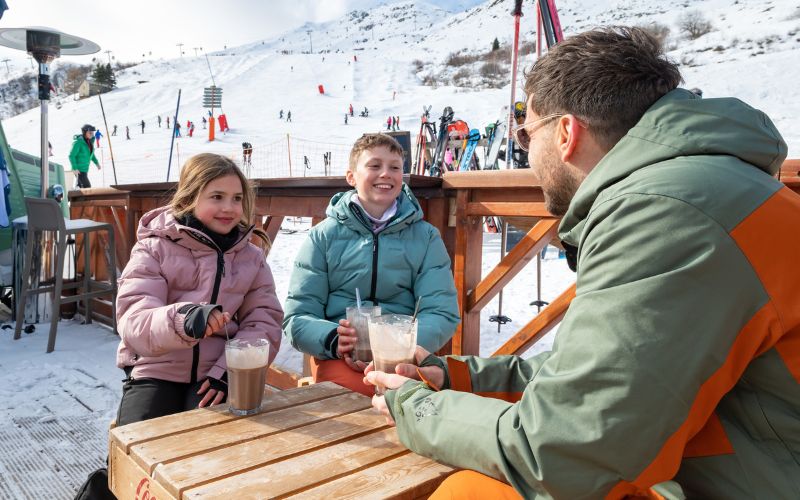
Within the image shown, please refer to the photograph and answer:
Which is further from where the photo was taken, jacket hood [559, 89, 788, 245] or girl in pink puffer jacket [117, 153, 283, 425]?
girl in pink puffer jacket [117, 153, 283, 425]

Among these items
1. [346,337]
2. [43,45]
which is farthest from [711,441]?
[43,45]

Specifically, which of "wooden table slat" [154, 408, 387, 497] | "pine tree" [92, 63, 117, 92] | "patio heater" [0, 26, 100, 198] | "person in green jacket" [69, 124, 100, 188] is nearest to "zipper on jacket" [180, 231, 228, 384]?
"wooden table slat" [154, 408, 387, 497]

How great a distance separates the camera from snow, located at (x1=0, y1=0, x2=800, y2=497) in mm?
3877

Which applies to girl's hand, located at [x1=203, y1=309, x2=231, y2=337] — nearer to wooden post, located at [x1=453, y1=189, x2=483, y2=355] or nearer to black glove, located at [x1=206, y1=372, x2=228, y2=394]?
black glove, located at [x1=206, y1=372, x2=228, y2=394]

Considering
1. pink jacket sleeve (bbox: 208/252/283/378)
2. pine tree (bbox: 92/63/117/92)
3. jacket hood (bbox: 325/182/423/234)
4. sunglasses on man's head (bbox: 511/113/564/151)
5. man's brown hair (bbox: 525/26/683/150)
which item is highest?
pine tree (bbox: 92/63/117/92)

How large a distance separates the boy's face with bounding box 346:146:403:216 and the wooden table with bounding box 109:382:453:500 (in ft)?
4.14

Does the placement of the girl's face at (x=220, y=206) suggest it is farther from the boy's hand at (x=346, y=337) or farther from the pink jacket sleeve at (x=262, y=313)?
the boy's hand at (x=346, y=337)

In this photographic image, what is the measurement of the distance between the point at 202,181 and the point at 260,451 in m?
1.42

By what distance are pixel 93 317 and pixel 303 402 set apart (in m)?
5.03

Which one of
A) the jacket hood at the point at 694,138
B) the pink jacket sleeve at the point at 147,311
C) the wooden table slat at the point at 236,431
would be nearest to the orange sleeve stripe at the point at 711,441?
the jacket hood at the point at 694,138

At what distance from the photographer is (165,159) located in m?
23.7

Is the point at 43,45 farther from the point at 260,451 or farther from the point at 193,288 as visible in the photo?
the point at 260,451

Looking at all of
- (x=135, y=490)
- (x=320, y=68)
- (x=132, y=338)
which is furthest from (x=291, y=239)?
(x=320, y=68)

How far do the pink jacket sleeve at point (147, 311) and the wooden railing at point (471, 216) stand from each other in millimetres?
1145
